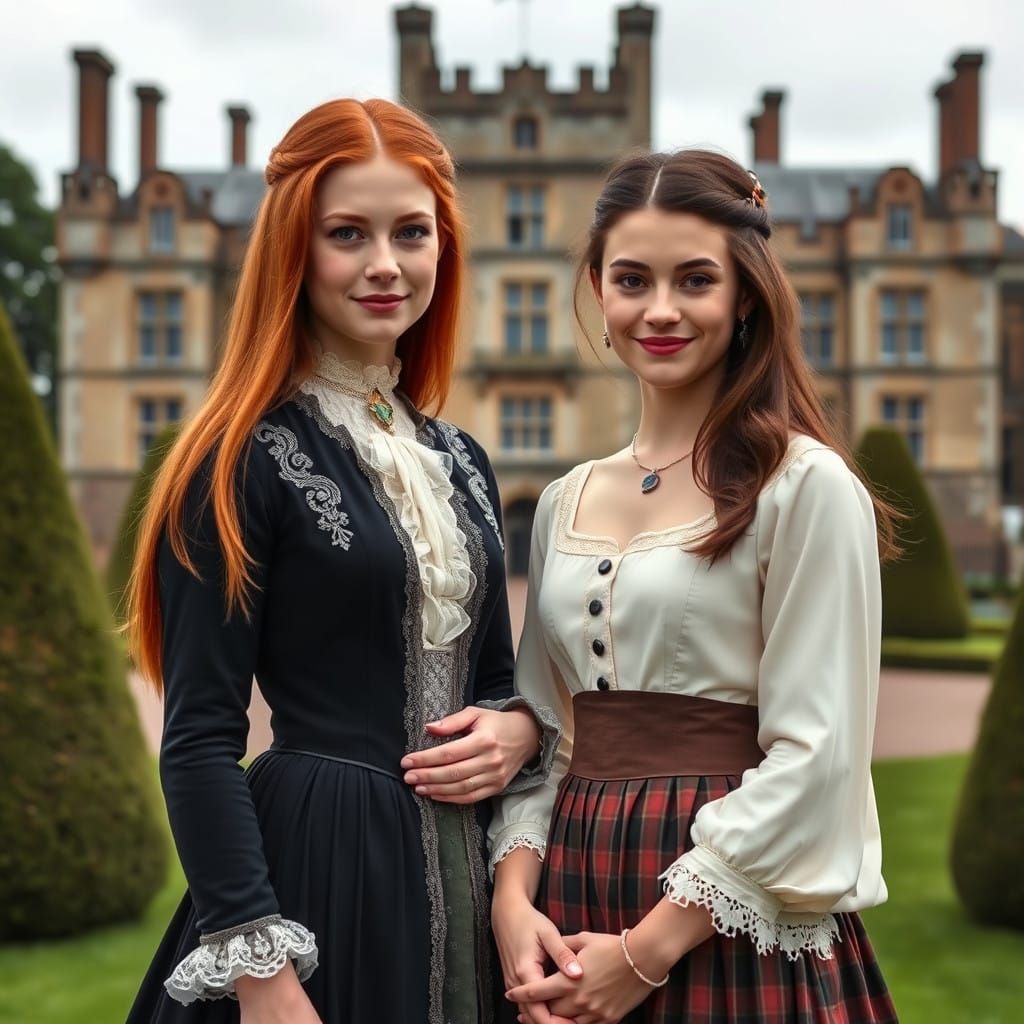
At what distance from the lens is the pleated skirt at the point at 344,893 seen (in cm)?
162

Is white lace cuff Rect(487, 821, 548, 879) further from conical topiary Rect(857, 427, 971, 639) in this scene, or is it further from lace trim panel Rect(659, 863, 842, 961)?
conical topiary Rect(857, 427, 971, 639)

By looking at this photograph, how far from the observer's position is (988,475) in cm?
2309

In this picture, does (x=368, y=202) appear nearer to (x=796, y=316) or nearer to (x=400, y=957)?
(x=796, y=316)

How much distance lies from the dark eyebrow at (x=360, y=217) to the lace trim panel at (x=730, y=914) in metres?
0.92

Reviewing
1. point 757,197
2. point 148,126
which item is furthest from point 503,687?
point 148,126

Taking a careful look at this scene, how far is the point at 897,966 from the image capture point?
414 centimetres

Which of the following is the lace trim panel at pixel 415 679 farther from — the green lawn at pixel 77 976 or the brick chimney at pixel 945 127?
the brick chimney at pixel 945 127

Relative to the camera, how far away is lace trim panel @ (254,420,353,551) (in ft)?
5.48

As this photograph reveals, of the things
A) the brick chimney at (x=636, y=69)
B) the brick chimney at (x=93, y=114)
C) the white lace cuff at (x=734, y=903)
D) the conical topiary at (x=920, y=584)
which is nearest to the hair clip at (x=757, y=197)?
the white lace cuff at (x=734, y=903)

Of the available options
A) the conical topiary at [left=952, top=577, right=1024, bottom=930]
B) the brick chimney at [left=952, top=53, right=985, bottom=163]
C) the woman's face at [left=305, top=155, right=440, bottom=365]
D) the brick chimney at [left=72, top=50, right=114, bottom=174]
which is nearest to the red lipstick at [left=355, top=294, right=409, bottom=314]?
the woman's face at [left=305, top=155, right=440, bottom=365]

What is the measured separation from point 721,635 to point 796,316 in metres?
0.46

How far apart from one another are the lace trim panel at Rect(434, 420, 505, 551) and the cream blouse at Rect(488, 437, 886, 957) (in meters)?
0.26

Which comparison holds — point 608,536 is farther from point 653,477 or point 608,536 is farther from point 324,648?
point 324,648

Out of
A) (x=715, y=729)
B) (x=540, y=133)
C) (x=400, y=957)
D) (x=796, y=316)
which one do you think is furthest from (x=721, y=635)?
(x=540, y=133)
